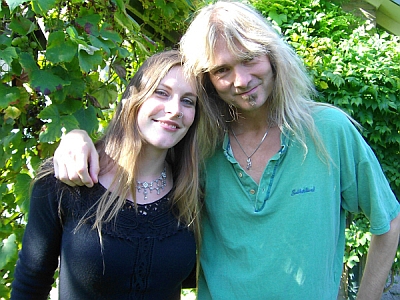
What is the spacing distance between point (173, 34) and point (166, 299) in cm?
151

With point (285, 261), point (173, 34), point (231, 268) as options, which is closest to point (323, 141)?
point (285, 261)

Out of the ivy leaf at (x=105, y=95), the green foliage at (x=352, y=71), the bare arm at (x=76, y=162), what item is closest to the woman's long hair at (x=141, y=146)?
the bare arm at (x=76, y=162)

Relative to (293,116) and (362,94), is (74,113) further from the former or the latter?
(362,94)

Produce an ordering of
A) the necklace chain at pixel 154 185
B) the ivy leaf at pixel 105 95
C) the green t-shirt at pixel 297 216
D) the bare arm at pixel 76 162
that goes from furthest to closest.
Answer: the ivy leaf at pixel 105 95 < the necklace chain at pixel 154 185 < the green t-shirt at pixel 297 216 < the bare arm at pixel 76 162

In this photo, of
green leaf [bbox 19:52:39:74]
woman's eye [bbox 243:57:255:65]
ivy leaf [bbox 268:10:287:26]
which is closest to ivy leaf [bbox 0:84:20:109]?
green leaf [bbox 19:52:39:74]

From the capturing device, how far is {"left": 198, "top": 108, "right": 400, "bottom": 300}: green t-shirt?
5.42 feet

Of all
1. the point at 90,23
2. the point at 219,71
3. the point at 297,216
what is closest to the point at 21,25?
the point at 90,23

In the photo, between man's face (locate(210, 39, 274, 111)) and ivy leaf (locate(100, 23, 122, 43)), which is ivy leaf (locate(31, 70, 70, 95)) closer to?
ivy leaf (locate(100, 23, 122, 43))

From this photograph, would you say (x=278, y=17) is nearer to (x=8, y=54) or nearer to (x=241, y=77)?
(x=241, y=77)

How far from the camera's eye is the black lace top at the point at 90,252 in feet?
5.23

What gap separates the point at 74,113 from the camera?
1.85m

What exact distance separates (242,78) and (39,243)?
0.88 meters

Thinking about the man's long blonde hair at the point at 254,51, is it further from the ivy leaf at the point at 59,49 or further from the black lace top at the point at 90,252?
the black lace top at the point at 90,252

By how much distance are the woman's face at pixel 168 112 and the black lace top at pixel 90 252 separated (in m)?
0.25
